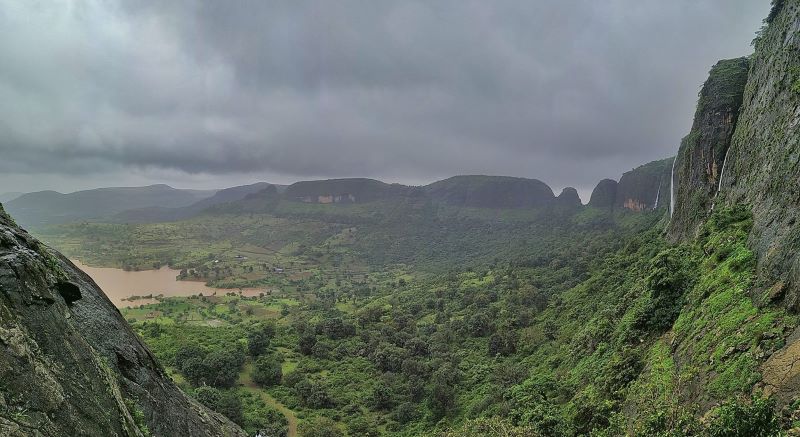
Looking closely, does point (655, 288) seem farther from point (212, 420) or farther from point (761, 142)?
point (212, 420)

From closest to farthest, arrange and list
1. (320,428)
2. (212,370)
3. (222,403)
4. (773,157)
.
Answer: (773,157) < (222,403) < (320,428) < (212,370)

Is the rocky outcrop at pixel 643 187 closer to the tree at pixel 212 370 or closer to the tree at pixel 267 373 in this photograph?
the tree at pixel 267 373

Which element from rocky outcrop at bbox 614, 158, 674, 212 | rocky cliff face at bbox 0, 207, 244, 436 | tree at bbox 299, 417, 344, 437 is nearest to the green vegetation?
Answer: tree at bbox 299, 417, 344, 437

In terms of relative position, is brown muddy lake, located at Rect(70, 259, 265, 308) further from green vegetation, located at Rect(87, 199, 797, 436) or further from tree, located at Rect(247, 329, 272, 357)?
tree, located at Rect(247, 329, 272, 357)

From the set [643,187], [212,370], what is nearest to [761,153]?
[212,370]

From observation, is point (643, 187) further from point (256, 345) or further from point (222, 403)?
point (222, 403)

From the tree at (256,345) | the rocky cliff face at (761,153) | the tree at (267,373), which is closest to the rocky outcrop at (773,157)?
the rocky cliff face at (761,153)
